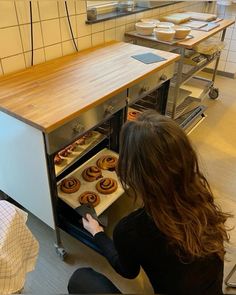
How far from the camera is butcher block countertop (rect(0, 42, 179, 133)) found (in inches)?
40.8

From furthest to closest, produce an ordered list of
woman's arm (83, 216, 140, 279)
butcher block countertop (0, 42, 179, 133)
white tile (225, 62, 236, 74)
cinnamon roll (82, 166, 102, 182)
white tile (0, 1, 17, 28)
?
white tile (225, 62, 236, 74) → cinnamon roll (82, 166, 102, 182) → white tile (0, 1, 17, 28) → butcher block countertop (0, 42, 179, 133) → woman's arm (83, 216, 140, 279)

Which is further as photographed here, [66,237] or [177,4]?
[177,4]

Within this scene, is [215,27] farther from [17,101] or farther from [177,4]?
[17,101]

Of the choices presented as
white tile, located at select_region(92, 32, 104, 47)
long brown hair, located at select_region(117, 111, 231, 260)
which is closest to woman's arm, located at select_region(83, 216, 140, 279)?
long brown hair, located at select_region(117, 111, 231, 260)

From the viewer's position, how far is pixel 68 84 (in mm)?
1245

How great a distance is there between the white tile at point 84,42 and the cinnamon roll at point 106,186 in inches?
31.8

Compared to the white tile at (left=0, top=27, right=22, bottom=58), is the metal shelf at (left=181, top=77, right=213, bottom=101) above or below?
below

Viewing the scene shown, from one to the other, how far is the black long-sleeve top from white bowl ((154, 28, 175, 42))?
135cm

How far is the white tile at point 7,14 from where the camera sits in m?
1.23

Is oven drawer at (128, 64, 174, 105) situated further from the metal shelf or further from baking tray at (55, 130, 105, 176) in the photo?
the metal shelf

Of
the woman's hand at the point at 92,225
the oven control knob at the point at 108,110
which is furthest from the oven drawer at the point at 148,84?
the woman's hand at the point at 92,225

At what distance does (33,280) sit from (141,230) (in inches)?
29.2

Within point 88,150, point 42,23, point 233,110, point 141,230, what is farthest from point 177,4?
point 141,230

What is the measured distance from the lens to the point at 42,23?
1421 mm
